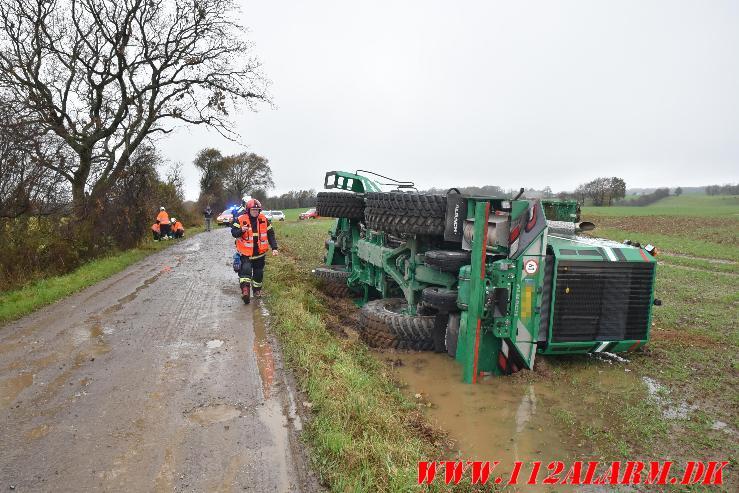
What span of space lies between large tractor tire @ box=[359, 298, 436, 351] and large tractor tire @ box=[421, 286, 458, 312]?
543 mm

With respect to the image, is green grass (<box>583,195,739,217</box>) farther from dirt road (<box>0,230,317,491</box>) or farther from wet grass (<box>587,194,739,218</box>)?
dirt road (<box>0,230,317,491</box>)

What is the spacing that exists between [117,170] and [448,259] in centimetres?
1284

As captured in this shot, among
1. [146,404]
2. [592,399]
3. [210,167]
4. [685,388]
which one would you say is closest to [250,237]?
[146,404]

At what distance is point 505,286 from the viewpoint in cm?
457

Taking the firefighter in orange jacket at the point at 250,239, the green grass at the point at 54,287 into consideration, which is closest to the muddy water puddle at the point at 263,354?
the firefighter in orange jacket at the point at 250,239

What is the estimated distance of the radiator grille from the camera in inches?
186

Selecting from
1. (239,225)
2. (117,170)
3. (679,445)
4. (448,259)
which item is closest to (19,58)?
(117,170)

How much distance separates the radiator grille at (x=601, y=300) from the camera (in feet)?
15.5

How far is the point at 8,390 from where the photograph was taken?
3828mm

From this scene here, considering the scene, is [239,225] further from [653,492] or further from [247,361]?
[653,492]

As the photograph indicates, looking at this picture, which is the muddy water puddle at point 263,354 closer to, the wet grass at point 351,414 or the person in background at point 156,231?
the wet grass at point 351,414

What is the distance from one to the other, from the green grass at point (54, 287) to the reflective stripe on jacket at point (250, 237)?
9.16ft

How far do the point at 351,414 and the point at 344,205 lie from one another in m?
4.72

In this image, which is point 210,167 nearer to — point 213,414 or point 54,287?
point 54,287
